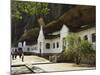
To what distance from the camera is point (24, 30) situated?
2.04m

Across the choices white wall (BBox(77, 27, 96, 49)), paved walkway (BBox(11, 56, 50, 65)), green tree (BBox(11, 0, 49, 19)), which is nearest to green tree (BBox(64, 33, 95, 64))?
white wall (BBox(77, 27, 96, 49))

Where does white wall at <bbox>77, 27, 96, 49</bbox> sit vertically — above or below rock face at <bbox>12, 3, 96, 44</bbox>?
below

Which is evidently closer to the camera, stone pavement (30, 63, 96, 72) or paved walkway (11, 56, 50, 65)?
paved walkway (11, 56, 50, 65)

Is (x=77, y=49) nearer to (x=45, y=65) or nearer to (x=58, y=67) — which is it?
(x=58, y=67)

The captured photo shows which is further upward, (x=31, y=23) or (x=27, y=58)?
(x=31, y=23)

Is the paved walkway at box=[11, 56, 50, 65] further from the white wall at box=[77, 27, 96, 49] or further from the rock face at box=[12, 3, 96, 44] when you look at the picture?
the white wall at box=[77, 27, 96, 49]

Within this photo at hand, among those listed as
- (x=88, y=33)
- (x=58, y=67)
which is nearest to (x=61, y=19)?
(x=88, y=33)

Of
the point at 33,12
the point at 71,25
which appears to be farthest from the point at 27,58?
the point at 71,25

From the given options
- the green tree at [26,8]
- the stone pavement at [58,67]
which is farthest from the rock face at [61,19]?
the stone pavement at [58,67]

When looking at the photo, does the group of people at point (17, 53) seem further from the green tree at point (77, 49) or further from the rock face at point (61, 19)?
the green tree at point (77, 49)
